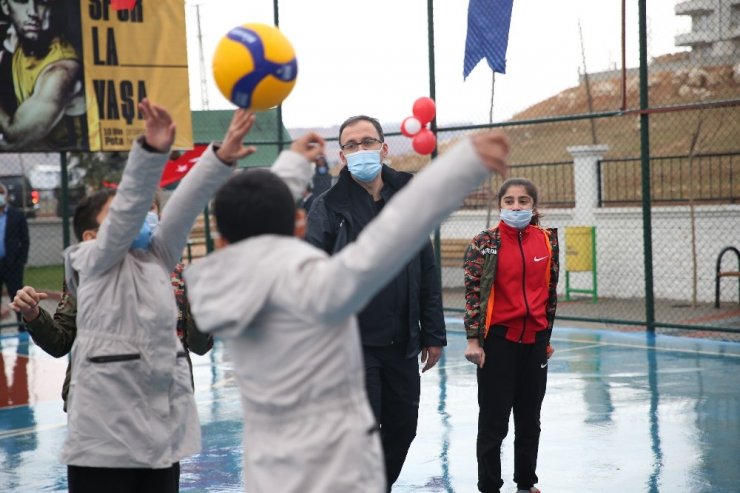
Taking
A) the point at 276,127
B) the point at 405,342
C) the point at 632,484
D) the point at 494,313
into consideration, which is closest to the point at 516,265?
the point at 494,313

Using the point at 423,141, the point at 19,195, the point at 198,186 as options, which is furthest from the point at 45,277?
the point at 198,186

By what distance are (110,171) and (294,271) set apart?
3725cm

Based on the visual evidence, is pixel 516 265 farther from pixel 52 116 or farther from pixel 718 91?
pixel 718 91

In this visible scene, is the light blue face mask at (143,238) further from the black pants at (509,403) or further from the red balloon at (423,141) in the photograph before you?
the red balloon at (423,141)

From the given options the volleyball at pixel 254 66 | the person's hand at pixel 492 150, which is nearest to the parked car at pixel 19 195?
the volleyball at pixel 254 66

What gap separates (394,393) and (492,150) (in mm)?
2975

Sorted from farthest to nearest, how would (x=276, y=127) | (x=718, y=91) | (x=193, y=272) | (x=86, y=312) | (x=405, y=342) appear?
(x=718, y=91) → (x=276, y=127) → (x=405, y=342) → (x=86, y=312) → (x=193, y=272)

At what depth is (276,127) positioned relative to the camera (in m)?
17.0

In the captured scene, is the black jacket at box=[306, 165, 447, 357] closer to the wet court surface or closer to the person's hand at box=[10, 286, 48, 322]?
the wet court surface

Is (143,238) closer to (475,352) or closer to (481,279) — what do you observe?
(475,352)

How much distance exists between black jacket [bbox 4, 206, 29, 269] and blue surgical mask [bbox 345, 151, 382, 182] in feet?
34.4

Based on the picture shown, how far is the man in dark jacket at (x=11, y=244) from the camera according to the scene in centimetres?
1491

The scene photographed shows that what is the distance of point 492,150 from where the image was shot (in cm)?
268

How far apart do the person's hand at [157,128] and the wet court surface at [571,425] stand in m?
3.43
